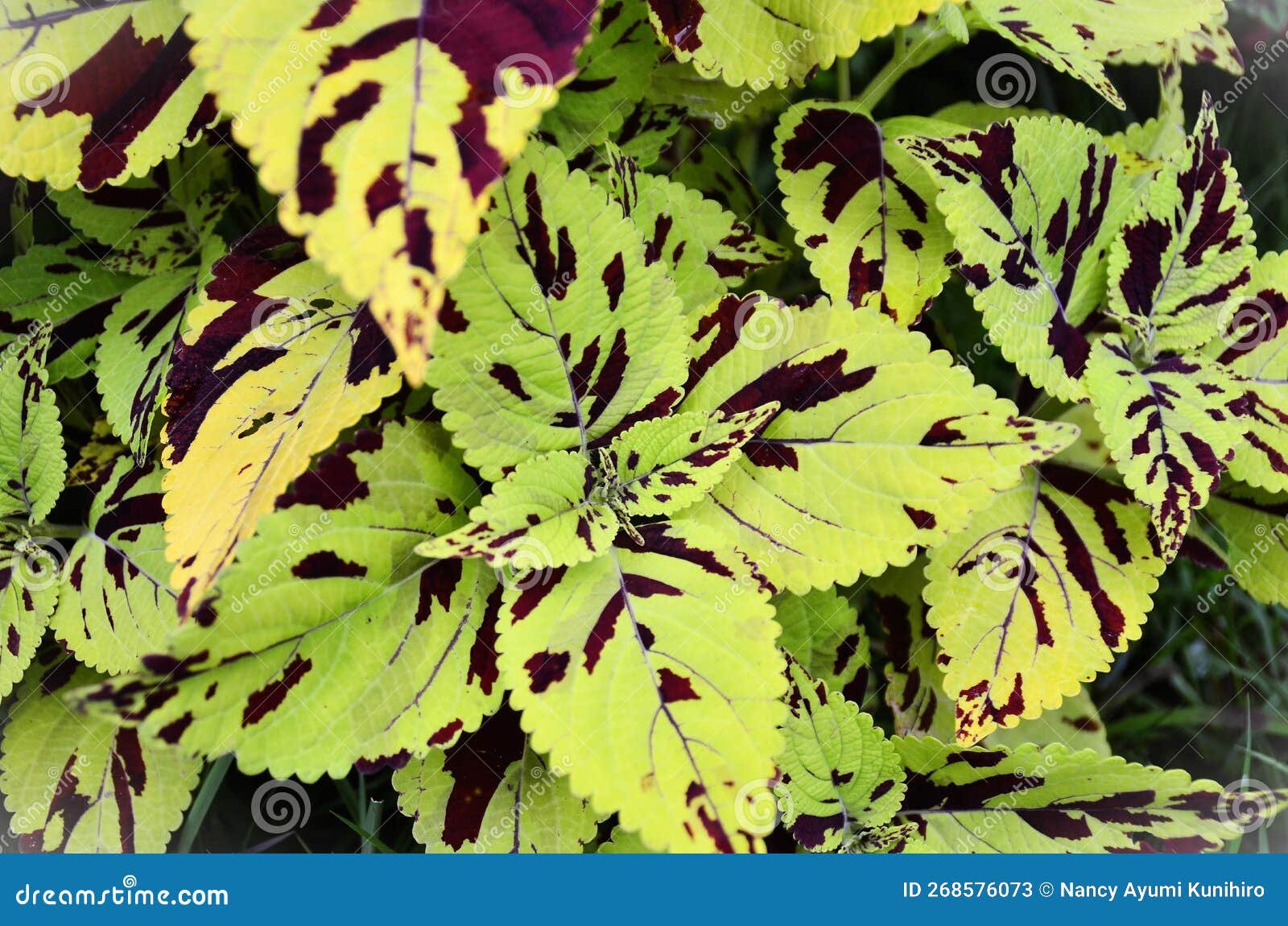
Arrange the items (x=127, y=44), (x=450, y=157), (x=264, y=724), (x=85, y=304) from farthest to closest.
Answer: (x=85, y=304) → (x=127, y=44) → (x=264, y=724) → (x=450, y=157)

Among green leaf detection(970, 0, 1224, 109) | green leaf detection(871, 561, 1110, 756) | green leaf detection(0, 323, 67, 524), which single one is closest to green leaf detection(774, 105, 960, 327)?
green leaf detection(970, 0, 1224, 109)

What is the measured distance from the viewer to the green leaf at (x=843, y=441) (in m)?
0.84

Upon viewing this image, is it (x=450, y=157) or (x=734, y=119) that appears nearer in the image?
(x=450, y=157)

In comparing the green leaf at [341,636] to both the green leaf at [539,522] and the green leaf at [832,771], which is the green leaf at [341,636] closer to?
the green leaf at [539,522]

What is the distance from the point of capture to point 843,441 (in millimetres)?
886

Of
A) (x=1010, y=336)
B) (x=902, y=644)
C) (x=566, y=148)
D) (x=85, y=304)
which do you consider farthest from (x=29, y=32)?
(x=902, y=644)

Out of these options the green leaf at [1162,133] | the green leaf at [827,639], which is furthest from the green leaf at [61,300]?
the green leaf at [1162,133]

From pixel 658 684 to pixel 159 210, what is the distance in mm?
773

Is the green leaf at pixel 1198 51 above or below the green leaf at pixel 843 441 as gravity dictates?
above

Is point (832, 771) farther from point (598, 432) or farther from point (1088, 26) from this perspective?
point (1088, 26)

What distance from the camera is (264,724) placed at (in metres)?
0.75

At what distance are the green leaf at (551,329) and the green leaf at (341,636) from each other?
8cm

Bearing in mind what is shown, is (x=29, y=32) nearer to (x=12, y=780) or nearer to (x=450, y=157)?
(x=450, y=157)

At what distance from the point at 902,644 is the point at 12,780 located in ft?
3.16
